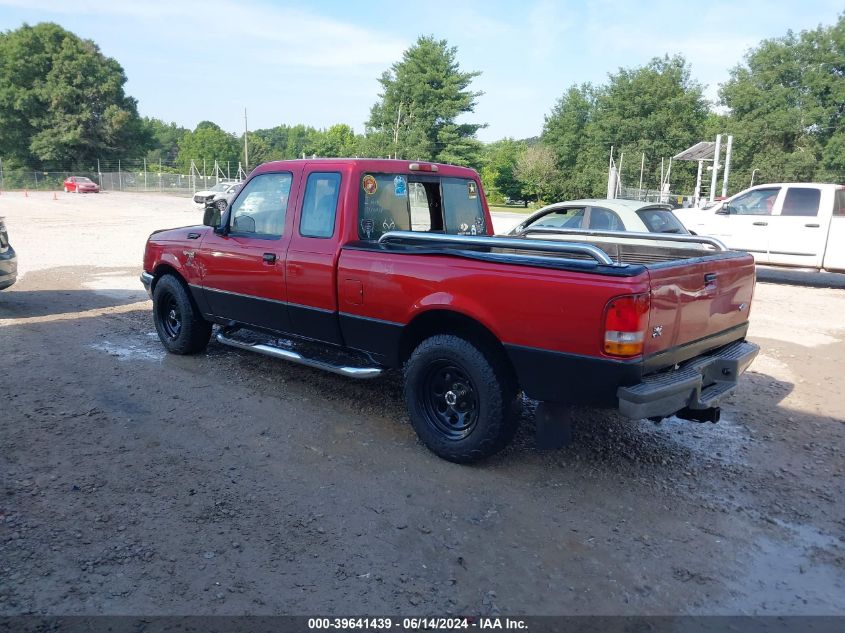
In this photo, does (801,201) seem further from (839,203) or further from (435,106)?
(435,106)

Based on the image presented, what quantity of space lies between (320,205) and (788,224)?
33.9 feet

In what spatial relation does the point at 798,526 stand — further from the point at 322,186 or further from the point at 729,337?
the point at 322,186

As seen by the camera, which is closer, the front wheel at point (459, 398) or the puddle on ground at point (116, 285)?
the front wheel at point (459, 398)

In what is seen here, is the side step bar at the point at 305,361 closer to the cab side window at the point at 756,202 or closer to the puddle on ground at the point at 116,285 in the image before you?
the puddle on ground at the point at 116,285

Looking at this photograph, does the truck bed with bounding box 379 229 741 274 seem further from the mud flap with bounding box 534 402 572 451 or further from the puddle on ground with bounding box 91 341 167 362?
the puddle on ground with bounding box 91 341 167 362

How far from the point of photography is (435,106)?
55.2 meters

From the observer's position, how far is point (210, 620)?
277 centimetres

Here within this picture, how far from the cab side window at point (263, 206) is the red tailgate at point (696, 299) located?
3.12 m

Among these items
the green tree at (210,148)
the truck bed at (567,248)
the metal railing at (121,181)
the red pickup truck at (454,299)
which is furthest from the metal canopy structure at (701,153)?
the green tree at (210,148)

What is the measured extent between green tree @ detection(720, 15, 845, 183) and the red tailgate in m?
50.8

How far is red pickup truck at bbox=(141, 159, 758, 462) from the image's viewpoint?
11.7 ft

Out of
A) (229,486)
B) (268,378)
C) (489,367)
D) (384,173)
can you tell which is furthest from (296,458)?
(384,173)

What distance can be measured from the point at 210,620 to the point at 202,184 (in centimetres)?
6118

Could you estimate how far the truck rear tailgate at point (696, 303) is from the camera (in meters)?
3.56
